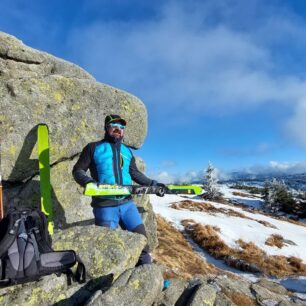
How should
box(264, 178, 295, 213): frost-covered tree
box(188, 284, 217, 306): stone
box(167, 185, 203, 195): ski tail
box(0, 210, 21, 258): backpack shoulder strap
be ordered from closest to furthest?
box(0, 210, 21, 258): backpack shoulder strap < box(188, 284, 217, 306): stone < box(167, 185, 203, 195): ski tail < box(264, 178, 295, 213): frost-covered tree

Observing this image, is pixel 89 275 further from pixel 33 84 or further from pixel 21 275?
pixel 33 84

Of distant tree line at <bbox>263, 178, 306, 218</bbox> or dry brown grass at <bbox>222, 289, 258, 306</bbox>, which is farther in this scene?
distant tree line at <bbox>263, 178, 306, 218</bbox>

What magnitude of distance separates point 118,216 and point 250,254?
1614 centimetres

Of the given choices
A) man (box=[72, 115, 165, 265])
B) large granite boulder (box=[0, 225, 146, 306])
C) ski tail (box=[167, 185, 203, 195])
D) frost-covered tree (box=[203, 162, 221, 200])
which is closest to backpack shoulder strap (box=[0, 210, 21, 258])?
large granite boulder (box=[0, 225, 146, 306])

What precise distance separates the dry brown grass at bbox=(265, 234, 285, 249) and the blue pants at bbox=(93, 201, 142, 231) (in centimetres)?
2018

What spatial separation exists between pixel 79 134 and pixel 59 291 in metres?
6.27

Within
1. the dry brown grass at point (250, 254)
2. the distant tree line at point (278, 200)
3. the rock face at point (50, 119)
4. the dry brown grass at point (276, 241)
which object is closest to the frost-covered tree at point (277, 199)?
the distant tree line at point (278, 200)

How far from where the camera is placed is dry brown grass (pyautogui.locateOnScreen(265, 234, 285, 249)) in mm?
25878

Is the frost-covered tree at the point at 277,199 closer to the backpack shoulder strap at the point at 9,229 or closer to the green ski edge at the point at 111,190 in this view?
the green ski edge at the point at 111,190

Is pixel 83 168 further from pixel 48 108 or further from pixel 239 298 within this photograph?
pixel 239 298

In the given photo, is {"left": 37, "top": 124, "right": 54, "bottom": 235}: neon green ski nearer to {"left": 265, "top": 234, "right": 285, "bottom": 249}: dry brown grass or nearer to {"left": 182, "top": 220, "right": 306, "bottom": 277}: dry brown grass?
{"left": 182, "top": 220, "right": 306, "bottom": 277}: dry brown grass

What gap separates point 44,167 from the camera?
34.4ft

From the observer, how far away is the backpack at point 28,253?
5828 millimetres

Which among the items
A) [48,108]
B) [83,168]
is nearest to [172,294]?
[83,168]
